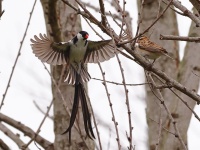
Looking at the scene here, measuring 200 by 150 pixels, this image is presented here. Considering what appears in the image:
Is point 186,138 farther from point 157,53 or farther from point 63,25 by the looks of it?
point 63,25

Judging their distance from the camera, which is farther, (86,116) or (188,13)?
(86,116)

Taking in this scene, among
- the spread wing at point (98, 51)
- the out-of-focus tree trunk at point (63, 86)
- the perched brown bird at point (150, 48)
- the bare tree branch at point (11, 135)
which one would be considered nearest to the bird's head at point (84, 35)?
the spread wing at point (98, 51)

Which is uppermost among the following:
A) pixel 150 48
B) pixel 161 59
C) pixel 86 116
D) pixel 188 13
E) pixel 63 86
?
pixel 161 59

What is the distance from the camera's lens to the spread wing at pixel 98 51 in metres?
2.92

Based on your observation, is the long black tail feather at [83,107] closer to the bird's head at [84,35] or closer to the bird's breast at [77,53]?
the bird's breast at [77,53]

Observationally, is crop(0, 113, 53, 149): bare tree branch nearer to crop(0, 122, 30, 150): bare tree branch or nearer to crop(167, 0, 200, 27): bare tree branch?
crop(0, 122, 30, 150): bare tree branch

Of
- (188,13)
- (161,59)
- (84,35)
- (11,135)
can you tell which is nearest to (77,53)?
(84,35)

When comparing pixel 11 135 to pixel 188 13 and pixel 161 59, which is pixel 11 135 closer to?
pixel 161 59

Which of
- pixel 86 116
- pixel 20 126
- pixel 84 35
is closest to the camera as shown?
pixel 86 116

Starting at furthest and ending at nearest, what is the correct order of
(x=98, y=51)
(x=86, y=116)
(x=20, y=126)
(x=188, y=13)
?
1. (x=20, y=126)
2. (x=98, y=51)
3. (x=86, y=116)
4. (x=188, y=13)

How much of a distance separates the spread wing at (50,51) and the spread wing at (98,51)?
4.4 inches

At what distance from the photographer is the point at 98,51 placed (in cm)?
295

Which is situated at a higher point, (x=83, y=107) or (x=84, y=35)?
(x=84, y=35)

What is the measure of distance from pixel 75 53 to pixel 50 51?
0.60ft
